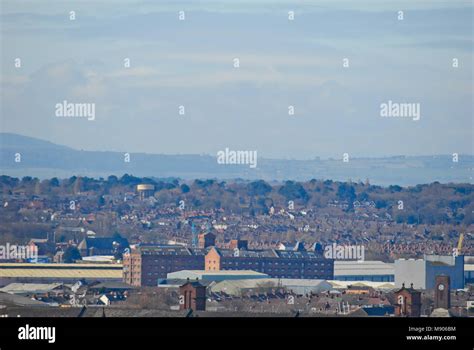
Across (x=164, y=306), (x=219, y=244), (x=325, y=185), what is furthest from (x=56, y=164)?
(x=164, y=306)

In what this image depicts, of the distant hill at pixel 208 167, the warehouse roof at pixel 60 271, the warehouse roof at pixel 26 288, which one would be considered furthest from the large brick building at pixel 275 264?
the distant hill at pixel 208 167

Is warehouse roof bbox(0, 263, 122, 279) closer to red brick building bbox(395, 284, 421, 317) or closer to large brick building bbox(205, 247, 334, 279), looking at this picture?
large brick building bbox(205, 247, 334, 279)

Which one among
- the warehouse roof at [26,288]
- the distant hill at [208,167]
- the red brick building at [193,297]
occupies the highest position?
the distant hill at [208,167]

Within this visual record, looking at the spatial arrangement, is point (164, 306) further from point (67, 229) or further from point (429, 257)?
point (67, 229)

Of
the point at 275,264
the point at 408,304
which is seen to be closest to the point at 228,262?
the point at 275,264

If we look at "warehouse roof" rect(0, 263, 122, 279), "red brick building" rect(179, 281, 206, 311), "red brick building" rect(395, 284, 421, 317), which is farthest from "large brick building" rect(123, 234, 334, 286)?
"red brick building" rect(179, 281, 206, 311)

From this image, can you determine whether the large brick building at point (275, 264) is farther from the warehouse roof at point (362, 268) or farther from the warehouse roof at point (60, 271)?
the warehouse roof at point (60, 271)

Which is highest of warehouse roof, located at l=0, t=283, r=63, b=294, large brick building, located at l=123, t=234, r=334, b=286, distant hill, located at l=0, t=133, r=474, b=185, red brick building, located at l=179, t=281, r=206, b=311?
distant hill, located at l=0, t=133, r=474, b=185
